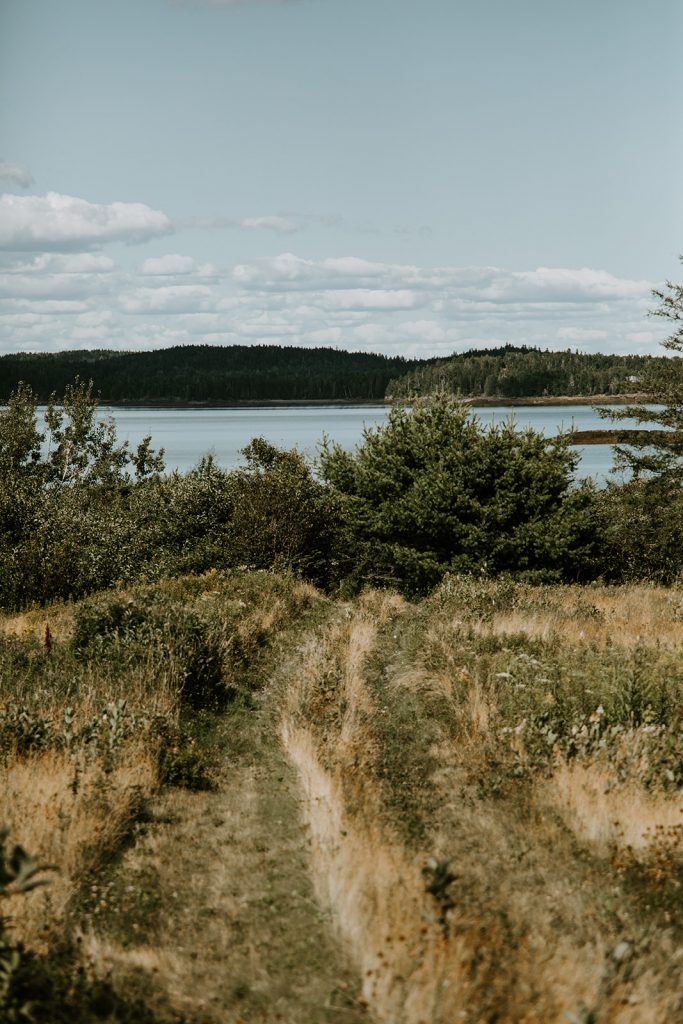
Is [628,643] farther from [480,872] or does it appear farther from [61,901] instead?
[61,901]

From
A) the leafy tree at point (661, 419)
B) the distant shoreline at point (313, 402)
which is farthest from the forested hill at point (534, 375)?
the leafy tree at point (661, 419)

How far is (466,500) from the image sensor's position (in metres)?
22.1

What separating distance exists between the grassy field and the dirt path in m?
0.02

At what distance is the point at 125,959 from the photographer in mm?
4723

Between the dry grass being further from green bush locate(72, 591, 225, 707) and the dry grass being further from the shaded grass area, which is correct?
green bush locate(72, 591, 225, 707)

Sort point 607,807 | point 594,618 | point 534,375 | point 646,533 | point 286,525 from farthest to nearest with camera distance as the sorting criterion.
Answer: point 534,375
point 646,533
point 286,525
point 594,618
point 607,807

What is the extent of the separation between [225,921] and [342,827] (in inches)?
Answer: 48.2

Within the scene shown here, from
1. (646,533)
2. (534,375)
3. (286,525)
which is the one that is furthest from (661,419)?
(534,375)

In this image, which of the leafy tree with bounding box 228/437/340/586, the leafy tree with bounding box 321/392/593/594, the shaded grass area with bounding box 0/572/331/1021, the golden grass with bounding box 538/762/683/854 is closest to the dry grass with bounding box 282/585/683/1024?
the golden grass with bounding box 538/762/683/854

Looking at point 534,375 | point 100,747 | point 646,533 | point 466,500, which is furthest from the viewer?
point 534,375

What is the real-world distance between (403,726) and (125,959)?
4.72 meters

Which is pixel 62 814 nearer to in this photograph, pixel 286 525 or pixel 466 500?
pixel 466 500

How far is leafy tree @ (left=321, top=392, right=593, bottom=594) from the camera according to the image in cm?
2223

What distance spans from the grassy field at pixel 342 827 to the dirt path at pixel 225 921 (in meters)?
0.02
